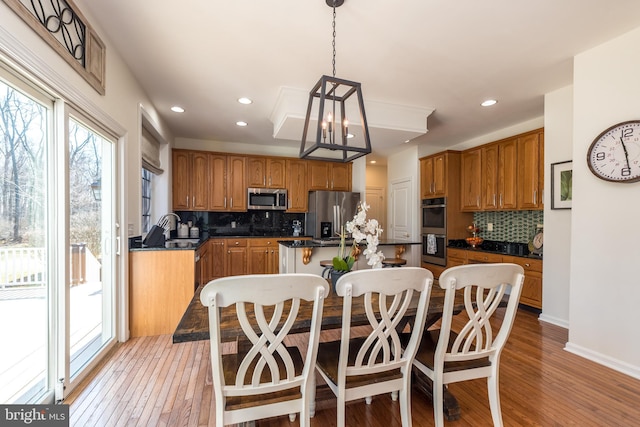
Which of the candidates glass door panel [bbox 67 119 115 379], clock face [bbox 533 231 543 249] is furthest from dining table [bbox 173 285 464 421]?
clock face [bbox 533 231 543 249]

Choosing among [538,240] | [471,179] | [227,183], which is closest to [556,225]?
[538,240]

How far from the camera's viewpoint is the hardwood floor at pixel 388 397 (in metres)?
1.68

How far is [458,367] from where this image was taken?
60.0 inches

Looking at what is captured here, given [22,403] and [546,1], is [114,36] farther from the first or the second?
[546,1]

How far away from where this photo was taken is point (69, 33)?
1756mm

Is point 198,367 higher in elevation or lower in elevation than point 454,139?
lower

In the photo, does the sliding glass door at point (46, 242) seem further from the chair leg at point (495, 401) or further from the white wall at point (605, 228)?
the white wall at point (605, 228)

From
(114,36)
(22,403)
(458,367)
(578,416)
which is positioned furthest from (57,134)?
(578,416)

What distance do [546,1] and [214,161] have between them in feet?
15.2

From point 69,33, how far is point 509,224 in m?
5.28

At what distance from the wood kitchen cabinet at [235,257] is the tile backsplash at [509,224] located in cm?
400

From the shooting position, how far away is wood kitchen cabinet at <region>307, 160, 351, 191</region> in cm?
556

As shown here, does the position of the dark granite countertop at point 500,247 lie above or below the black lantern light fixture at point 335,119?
below

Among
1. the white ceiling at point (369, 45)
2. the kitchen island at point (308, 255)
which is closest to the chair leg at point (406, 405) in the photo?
the kitchen island at point (308, 255)
